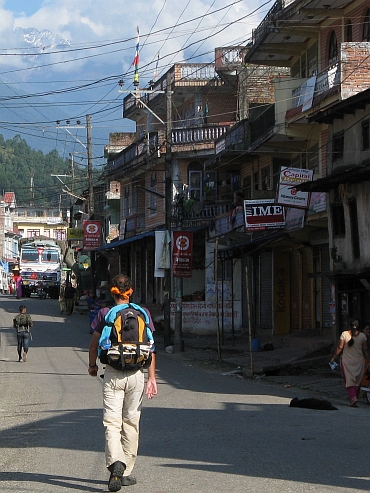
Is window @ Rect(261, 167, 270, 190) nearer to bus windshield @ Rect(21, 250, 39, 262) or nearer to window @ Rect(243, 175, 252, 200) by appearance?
window @ Rect(243, 175, 252, 200)

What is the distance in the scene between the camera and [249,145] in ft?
108

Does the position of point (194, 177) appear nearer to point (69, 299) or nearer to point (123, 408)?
point (69, 299)

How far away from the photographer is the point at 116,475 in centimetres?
795

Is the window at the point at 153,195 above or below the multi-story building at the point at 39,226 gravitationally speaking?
below

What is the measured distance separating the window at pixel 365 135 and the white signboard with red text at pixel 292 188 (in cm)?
274

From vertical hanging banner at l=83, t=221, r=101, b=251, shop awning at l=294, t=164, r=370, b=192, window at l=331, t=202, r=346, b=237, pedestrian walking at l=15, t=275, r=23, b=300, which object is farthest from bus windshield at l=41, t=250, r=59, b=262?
shop awning at l=294, t=164, r=370, b=192

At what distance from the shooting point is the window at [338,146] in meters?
23.3

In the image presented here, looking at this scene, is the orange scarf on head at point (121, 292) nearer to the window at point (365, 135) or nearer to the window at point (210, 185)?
the window at point (365, 135)

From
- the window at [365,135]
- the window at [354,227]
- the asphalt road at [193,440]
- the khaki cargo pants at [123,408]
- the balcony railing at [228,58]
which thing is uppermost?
the balcony railing at [228,58]

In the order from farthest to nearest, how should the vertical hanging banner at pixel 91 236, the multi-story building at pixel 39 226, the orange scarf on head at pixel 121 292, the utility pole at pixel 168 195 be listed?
the multi-story building at pixel 39 226, the vertical hanging banner at pixel 91 236, the utility pole at pixel 168 195, the orange scarf on head at pixel 121 292

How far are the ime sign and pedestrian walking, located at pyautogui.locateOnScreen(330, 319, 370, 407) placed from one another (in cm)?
1098

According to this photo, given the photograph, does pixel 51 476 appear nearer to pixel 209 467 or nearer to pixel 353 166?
pixel 209 467

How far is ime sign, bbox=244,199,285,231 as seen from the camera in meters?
27.7

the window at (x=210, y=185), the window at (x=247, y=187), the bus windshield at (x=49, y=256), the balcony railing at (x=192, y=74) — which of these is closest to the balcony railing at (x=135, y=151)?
the balcony railing at (x=192, y=74)
